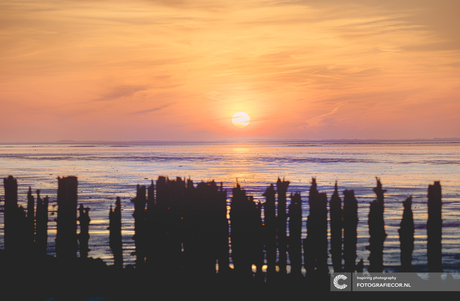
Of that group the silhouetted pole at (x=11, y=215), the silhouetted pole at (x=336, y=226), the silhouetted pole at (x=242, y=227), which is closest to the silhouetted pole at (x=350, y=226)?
the silhouetted pole at (x=336, y=226)

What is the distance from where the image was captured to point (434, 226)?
8.77 metres

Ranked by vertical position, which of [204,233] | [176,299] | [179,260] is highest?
[204,233]

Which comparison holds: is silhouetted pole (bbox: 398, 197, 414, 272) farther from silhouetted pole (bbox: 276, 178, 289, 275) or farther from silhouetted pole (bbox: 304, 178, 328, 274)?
silhouetted pole (bbox: 276, 178, 289, 275)

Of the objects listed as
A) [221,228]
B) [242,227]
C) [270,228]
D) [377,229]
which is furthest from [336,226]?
[221,228]

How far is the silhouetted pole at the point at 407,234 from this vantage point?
8.69 metres

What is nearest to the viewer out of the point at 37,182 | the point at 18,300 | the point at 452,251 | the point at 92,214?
the point at 18,300

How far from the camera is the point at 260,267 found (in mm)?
9375

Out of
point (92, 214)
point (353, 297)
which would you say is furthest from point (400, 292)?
point (92, 214)

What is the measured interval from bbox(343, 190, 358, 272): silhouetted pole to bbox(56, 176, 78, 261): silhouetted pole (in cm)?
575

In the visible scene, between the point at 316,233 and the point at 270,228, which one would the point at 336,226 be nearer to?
the point at 316,233

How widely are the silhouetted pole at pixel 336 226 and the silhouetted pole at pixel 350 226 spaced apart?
112mm

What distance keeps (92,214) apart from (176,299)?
10.8 metres

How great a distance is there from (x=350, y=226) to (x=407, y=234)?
3.80 feet

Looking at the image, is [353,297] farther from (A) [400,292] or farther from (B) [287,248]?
(B) [287,248]
